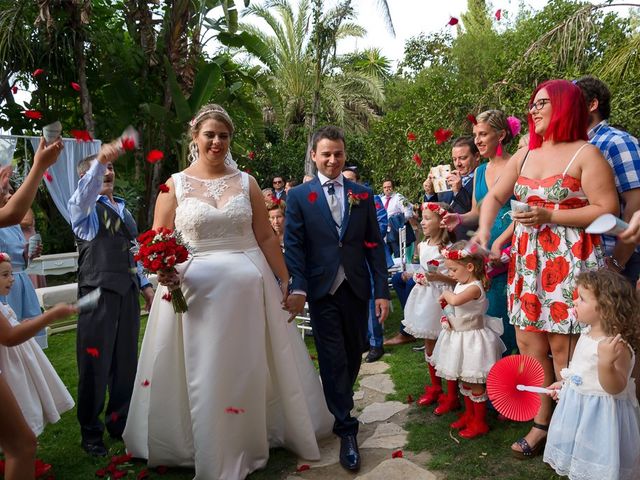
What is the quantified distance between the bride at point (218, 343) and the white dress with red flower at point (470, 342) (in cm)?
118

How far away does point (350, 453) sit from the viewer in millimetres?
3873

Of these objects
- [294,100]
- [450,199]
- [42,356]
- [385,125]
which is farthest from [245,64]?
[42,356]

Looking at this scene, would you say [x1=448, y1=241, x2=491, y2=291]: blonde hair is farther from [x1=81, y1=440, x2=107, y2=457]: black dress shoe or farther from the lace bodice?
[x1=81, y1=440, x2=107, y2=457]: black dress shoe

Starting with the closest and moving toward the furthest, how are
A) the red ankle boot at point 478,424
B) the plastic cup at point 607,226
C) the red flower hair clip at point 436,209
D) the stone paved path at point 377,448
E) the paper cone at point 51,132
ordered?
1. the plastic cup at point 607,226
2. the paper cone at point 51,132
3. the stone paved path at point 377,448
4. the red ankle boot at point 478,424
5. the red flower hair clip at point 436,209

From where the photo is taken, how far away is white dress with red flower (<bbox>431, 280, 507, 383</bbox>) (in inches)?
164

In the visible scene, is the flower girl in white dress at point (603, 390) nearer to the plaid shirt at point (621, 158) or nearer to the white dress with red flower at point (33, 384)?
the plaid shirt at point (621, 158)

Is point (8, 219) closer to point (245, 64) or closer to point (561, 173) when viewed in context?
point (561, 173)

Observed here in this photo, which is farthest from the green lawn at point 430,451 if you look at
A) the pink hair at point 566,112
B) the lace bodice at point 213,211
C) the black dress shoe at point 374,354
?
the pink hair at point 566,112

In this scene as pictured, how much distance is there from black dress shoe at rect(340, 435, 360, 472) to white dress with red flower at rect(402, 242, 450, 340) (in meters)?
1.51

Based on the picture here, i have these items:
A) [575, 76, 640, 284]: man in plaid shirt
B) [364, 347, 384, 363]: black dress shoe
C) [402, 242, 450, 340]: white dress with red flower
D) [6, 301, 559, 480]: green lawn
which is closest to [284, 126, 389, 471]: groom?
[6, 301, 559, 480]: green lawn

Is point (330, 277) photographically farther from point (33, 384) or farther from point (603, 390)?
point (33, 384)

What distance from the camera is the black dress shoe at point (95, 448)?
4227 mm

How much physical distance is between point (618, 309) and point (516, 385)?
875mm

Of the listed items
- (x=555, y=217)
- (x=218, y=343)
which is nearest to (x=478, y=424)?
(x=555, y=217)
